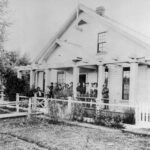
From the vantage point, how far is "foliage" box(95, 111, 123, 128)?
35.7 feet

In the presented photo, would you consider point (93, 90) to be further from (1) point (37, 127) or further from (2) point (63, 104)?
(1) point (37, 127)

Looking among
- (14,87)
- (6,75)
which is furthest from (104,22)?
(6,75)

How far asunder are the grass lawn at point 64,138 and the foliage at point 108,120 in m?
0.67

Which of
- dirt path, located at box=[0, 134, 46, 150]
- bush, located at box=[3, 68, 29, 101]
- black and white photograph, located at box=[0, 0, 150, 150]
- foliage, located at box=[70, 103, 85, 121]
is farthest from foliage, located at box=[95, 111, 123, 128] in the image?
bush, located at box=[3, 68, 29, 101]

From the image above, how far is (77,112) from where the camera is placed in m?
12.6

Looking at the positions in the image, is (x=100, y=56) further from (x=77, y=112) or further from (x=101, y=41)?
(x=77, y=112)

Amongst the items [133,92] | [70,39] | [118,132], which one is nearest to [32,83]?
[70,39]

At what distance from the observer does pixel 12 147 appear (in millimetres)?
7332

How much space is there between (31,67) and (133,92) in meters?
9.15

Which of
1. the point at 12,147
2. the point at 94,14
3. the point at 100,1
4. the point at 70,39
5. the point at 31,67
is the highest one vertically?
the point at 100,1

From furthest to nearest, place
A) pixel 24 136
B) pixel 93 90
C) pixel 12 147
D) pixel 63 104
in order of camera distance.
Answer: pixel 93 90, pixel 63 104, pixel 24 136, pixel 12 147

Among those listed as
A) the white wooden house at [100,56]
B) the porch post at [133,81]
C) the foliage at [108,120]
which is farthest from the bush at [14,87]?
the porch post at [133,81]

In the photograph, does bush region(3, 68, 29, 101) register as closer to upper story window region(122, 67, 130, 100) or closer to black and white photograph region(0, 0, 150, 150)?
black and white photograph region(0, 0, 150, 150)

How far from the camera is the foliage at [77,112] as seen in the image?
1240 centimetres
